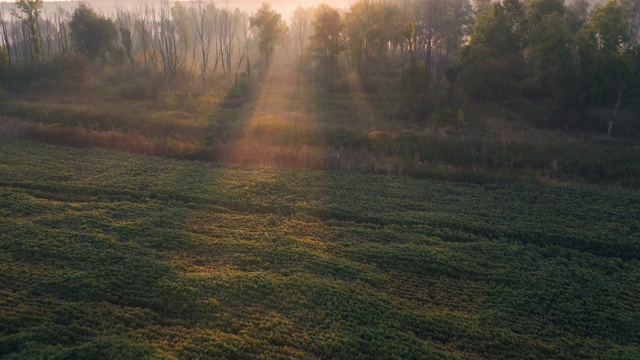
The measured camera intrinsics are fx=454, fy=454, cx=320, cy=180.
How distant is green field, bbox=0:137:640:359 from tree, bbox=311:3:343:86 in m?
26.1

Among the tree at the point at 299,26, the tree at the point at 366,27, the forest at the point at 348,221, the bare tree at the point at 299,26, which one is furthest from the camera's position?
the tree at the point at 299,26

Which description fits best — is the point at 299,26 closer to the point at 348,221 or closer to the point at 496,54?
the point at 496,54

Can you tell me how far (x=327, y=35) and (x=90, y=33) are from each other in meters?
22.5

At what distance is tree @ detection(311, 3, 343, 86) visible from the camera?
3881cm

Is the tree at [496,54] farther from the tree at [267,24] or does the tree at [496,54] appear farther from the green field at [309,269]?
the tree at [267,24]

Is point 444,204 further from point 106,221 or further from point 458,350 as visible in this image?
point 106,221

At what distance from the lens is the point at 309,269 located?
33.7 ft

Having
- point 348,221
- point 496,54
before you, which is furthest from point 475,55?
point 348,221

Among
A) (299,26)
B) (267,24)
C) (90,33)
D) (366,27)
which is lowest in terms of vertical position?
(90,33)

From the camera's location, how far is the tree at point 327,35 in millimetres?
38812

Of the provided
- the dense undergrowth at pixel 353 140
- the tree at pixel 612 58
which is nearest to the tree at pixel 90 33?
the dense undergrowth at pixel 353 140

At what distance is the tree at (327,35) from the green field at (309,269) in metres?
26.1

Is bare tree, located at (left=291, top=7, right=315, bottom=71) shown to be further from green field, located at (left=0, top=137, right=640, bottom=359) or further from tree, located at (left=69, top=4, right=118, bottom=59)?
green field, located at (left=0, top=137, right=640, bottom=359)

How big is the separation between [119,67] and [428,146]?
34200 millimetres
